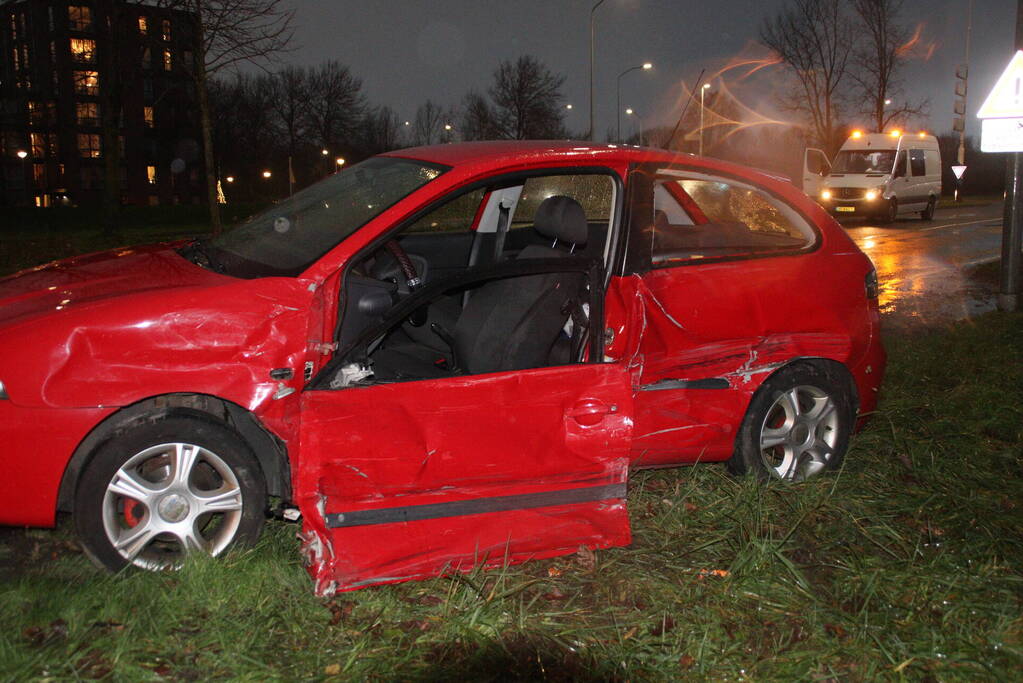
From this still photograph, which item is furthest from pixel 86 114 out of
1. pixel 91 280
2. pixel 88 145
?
pixel 91 280

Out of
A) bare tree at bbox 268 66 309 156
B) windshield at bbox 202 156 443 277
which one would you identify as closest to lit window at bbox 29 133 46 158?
bare tree at bbox 268 66 309 156

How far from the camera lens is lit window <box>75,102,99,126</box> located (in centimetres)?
6425

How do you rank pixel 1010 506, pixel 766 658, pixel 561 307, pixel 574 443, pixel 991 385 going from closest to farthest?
pixel 766 658
pixel 574 443
pixel 561 307
pixel 1010 506
pixel 991 385

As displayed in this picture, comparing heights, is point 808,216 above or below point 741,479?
above

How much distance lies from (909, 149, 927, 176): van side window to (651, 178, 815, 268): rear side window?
2355 cm

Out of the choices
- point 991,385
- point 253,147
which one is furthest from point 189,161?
point 991,385

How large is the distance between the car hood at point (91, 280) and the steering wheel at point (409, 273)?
0.98 m

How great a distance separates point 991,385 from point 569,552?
168 inches

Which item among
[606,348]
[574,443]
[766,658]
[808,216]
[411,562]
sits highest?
[808,216]

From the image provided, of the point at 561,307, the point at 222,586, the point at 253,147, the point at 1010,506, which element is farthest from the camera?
the point at 253,147

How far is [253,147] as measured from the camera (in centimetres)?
6234

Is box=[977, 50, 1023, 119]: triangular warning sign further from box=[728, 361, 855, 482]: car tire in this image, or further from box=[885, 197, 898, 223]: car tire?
box=[885, 197, 898, 223]: car tire

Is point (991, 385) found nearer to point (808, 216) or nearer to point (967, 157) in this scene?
point (808, 216)

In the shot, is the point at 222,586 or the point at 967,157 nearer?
the point at 222,586
